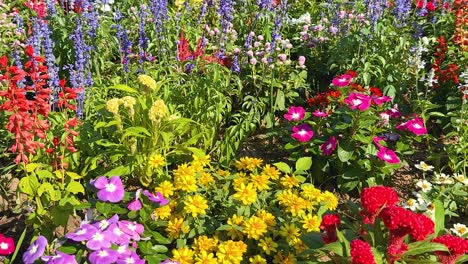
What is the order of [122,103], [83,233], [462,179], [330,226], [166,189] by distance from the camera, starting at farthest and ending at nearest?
[462,179]
[122,103]
[166,189]
[83,233]
[330,226]

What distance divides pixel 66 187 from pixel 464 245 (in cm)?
209

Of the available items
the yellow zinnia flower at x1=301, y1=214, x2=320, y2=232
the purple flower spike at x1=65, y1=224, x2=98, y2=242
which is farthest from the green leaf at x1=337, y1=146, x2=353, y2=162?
the purple flower spike at x1=65, y1=224, x2=98, y2=242

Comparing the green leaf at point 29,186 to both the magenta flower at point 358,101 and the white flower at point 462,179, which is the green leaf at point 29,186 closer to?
the magenta flower at point 358,101

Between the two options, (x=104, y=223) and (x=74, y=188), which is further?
(x=74, y=188)

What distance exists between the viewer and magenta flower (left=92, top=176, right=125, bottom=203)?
8.61 ft

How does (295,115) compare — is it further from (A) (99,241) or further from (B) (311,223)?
(A) (99,241)

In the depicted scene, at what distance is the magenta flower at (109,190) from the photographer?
2625 millimetres

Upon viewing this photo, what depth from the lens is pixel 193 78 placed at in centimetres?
404

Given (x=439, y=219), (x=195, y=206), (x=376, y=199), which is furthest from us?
(x=195, y=206)

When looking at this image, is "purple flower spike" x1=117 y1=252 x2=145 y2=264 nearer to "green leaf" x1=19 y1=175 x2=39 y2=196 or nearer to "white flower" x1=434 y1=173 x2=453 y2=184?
"green leaf" x1=19 y1=175 x2=39 y2=196

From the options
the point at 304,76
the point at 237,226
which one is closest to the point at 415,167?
the point at 304,76

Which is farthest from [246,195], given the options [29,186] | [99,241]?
[29,186]

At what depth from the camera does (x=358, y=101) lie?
3.45 m

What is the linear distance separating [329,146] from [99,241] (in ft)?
5.62
